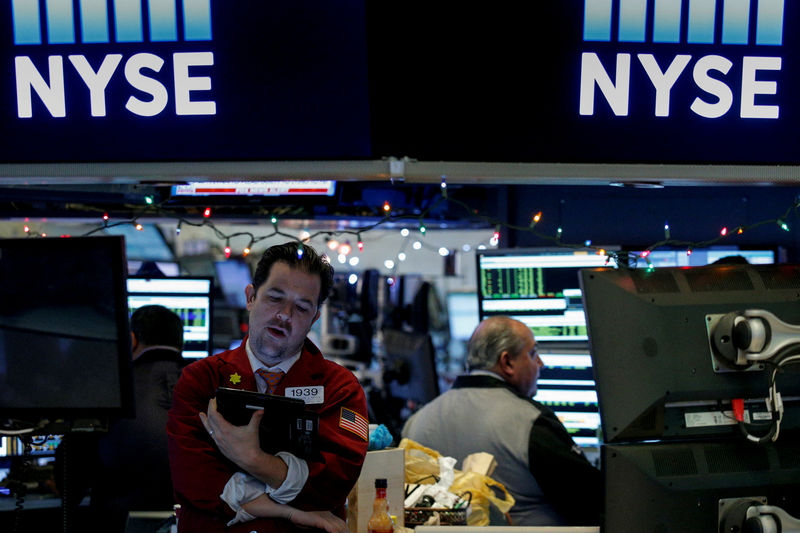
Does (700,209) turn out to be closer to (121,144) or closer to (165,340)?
(165,340)

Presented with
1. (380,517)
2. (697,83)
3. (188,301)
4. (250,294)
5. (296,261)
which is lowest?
(380,517)

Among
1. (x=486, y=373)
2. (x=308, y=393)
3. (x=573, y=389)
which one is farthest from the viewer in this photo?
(x=573, y=389)

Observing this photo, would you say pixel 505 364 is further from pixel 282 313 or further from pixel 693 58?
pixel 693 58

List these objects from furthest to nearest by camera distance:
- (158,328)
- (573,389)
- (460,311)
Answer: (460,311)
(573,389)
(158,328)

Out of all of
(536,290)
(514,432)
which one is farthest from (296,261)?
(536,290)

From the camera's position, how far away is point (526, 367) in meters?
3.53

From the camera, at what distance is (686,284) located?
189 centimetres

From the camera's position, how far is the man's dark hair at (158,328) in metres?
3.72

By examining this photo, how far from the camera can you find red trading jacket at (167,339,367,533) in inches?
78.4

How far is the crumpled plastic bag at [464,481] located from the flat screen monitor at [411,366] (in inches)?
53.9

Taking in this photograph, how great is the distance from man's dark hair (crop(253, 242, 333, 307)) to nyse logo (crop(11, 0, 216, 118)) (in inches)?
18.1

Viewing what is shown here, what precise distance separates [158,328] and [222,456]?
183 centimetres

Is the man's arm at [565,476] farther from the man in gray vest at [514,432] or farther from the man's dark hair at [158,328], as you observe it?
the man's dark hair at [158,328]

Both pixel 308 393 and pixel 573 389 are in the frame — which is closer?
pixel 308 393
